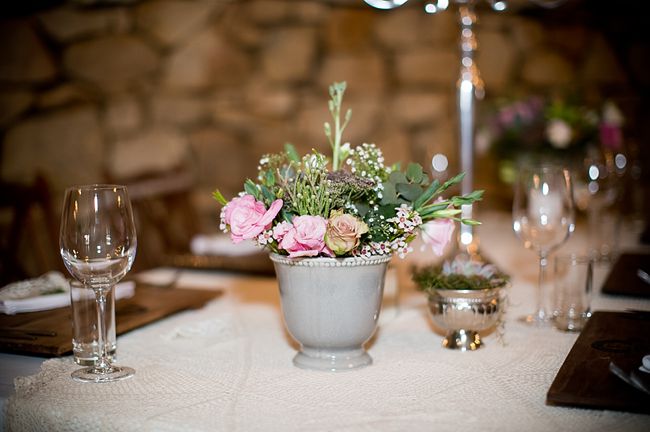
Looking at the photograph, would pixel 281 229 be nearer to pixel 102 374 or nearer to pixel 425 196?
pixel 425 196

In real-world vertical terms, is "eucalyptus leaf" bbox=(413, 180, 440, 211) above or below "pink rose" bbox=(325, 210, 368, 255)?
above

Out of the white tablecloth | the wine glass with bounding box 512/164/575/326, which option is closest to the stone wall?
the wine glass with bounding box 512/164/575/326

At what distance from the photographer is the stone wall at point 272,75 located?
3.27 metres

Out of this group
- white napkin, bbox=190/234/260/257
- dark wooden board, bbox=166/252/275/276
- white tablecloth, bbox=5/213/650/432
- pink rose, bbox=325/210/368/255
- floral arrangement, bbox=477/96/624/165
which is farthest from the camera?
floral arrangement, bbox=477/96/624/165

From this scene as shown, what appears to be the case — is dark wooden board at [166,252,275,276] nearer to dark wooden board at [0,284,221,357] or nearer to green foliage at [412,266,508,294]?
dark wooden board at [0,284,221,357]

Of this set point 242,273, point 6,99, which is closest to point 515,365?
point 242,273

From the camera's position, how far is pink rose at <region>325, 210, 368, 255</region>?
0.93 meters

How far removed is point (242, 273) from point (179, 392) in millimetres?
806

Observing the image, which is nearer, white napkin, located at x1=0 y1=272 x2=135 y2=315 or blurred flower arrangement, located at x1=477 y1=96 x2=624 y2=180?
white napkin, located at x1=0 y1=272 x2=135 y2=315

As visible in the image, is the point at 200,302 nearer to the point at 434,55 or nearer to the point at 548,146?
the point at 548,146

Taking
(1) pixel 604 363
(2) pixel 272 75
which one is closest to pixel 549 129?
(1) pixel 604 363

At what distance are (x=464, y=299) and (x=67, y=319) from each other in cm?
64

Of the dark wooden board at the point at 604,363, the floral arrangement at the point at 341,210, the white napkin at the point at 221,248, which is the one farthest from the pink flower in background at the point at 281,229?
→ the white napkin at the point at 221,248

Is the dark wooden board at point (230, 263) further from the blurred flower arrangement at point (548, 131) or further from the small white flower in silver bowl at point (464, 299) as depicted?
the blurred flower arrangement at point (548, 131)
